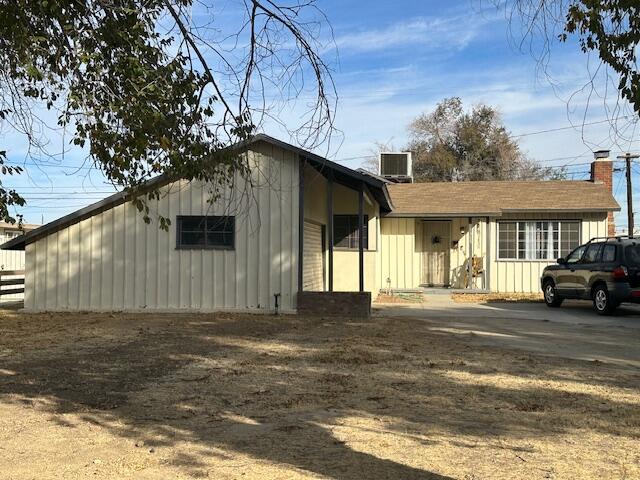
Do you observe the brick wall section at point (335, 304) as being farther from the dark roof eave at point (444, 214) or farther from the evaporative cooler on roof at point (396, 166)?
the evaporative cooler on roof at point (396, 166)

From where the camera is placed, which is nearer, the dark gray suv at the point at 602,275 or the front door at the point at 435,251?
the dark gray suv at the point at 602,275

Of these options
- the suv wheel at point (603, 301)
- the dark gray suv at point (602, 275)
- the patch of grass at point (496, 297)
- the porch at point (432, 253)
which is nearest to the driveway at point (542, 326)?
the suv wheel at point (603, 301)

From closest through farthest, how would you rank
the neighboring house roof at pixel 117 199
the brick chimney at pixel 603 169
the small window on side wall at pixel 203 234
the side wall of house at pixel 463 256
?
the neighboring house roof at pixel 117 199, the small window on side wall at pixel 203 234, the side wall of house at pixel 463 256, the brick chimney at pixel 603 169

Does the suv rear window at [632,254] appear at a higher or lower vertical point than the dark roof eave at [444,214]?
lower

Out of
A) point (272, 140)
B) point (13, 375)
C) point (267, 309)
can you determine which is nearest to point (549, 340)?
point (267, 309)

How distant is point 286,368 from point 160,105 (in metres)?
3.76

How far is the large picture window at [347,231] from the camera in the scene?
19234 millimetres

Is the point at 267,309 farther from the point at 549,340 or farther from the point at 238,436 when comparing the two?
the point at 238,436

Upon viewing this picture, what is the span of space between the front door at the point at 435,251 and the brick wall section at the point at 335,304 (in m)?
8.50

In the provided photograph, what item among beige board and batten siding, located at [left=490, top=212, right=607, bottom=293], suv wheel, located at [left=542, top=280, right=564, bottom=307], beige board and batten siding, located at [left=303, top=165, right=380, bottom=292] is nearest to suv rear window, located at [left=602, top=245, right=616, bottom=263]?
suv wheel, located at [left=542, top=280, right=564, bottom=307]

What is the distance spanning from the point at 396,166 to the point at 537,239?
817 centimetres

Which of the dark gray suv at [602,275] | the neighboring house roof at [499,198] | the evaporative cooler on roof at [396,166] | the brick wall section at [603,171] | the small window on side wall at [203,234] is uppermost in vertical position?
the evaporative cooler on roof at [396,166]

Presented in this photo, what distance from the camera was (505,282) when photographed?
68.6 ft

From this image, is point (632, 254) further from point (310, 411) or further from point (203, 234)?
point (310, 411)
